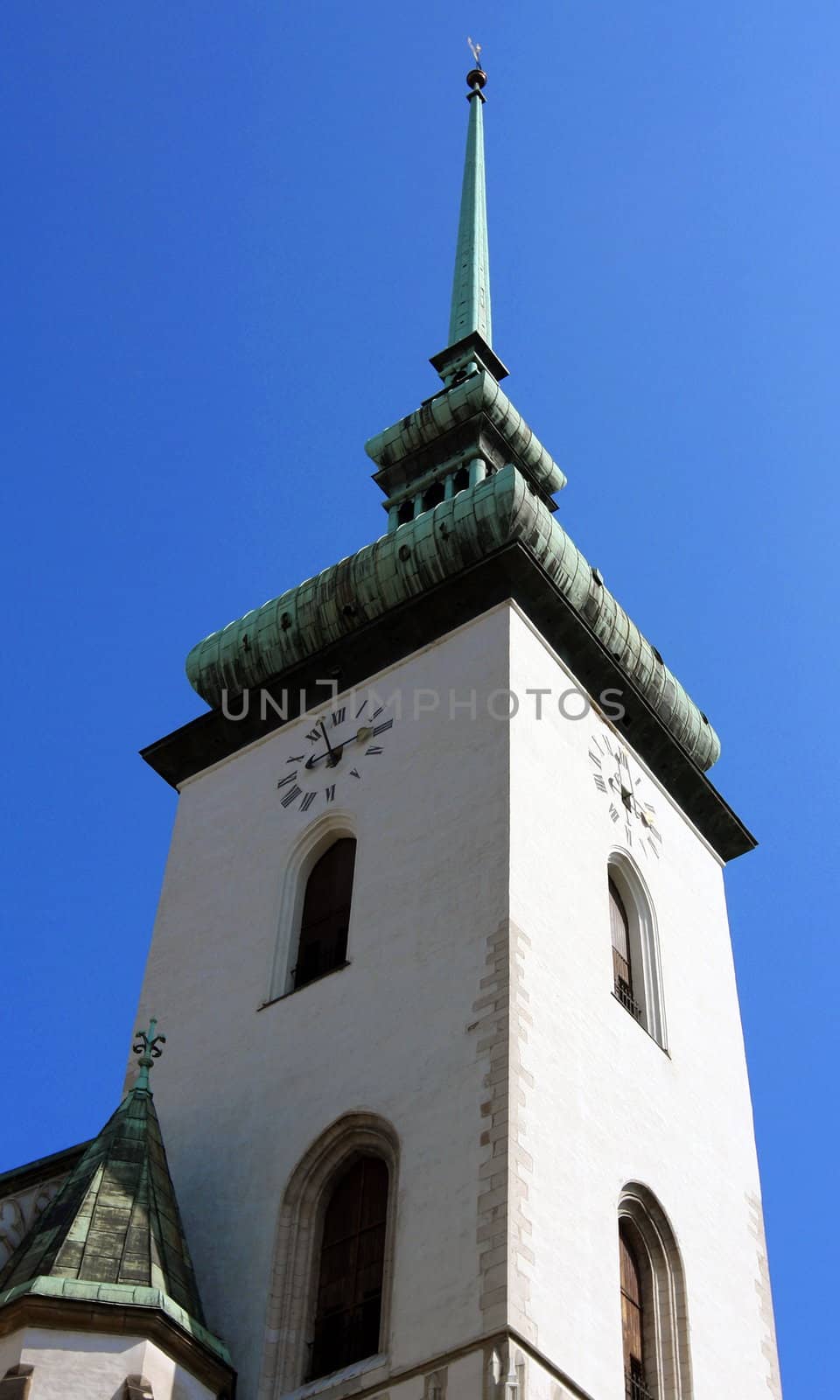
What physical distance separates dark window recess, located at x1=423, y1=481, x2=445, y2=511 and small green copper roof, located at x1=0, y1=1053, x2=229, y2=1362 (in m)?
9.48

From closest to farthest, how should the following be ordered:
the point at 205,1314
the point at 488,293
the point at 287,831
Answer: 1. the point at 205,1314
2. the point at 287,831
3. the point at 488,293

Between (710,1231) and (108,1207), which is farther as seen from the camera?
(710,1231)

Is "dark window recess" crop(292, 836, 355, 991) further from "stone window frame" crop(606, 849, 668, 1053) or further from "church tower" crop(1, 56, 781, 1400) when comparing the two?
"stone window frame" crop(606, 849, 668, 1053)

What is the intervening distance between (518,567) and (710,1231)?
613 cm

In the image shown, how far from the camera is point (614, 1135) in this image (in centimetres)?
1758

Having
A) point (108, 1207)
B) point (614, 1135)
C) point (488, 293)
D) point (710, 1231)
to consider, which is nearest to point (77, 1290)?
point (108, 1207)

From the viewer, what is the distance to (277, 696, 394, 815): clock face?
813 inches

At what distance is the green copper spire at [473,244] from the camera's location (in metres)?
28.6

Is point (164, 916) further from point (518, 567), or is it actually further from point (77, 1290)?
point (77, 1290)

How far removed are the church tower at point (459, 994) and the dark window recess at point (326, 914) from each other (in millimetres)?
39

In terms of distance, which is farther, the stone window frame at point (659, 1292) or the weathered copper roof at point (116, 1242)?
the stone window frame at point (659, 1292)

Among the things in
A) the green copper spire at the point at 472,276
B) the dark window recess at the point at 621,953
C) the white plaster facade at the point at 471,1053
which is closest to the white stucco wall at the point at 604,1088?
the white plaster facade at the point at 471,1053

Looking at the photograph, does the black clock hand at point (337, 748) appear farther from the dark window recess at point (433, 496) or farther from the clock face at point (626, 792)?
the dark window recess at point (433, 496)

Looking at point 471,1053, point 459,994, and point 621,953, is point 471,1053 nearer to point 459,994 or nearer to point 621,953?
point 459,994
